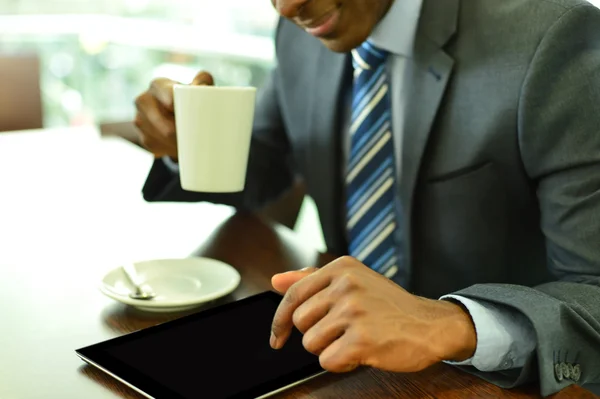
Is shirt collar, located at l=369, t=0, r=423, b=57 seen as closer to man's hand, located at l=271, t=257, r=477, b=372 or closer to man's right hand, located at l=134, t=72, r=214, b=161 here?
Answer: man's right hand, located at l=134, t=72, r=214, b=161

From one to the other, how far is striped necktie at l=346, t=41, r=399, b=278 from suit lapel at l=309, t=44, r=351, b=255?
5cm

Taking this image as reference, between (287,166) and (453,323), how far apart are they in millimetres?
899

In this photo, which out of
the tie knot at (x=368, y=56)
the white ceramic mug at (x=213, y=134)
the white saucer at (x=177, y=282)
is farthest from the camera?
the tie knot at (x=368, y=56)

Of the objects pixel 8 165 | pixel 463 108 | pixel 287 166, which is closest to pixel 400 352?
pixel 463 108

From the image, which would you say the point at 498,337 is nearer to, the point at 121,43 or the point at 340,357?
the point at 340,357

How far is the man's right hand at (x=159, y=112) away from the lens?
1.14 m

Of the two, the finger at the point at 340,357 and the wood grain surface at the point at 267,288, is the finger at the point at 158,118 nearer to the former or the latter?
the wood grain surface at the point at 267,288

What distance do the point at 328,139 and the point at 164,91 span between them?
344 mm

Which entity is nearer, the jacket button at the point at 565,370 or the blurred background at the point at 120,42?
the jacket button at the point at 565,370

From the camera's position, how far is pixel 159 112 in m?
1.16

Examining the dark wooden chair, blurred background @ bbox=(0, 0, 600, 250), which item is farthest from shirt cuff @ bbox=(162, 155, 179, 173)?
blurred background @ bbox=(0, 0, 600, 250)

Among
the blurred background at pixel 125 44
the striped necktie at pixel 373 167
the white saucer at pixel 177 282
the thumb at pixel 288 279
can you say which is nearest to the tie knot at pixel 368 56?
the striped necktie at pixel 373 167

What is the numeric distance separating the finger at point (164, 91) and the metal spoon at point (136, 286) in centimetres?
31

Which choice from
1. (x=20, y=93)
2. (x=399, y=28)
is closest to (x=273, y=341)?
(x=399, y=28)
